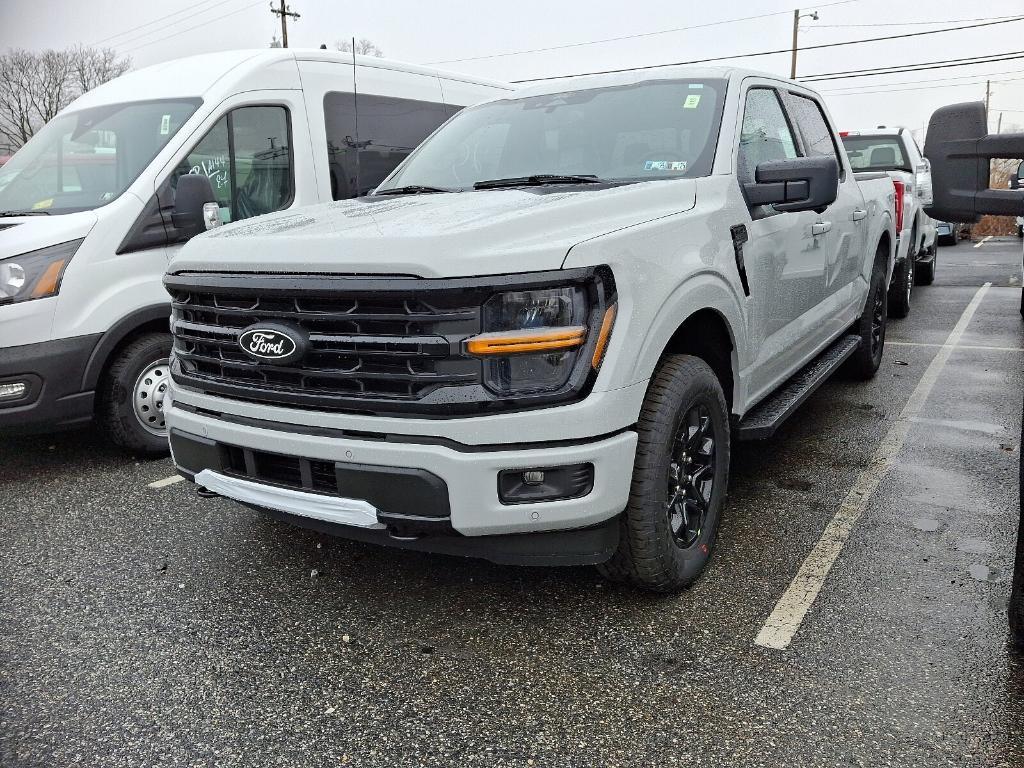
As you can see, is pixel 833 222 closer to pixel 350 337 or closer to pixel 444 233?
pixel 444 233

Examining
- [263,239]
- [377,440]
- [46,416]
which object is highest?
[263,239]

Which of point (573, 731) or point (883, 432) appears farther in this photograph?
point (883, 432)

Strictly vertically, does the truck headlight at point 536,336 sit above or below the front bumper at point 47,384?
above

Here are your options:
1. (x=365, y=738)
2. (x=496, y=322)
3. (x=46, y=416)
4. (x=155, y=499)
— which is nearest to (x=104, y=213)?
(x=46, y=416)

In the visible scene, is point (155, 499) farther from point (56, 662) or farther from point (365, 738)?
point (365, 738)

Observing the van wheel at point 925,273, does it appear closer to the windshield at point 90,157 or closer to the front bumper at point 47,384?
the windshield at point 90,157

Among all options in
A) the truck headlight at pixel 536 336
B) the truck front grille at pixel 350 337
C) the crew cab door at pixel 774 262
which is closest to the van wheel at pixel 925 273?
the crew cab door at pixel 774 262

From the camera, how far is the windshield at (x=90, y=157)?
491 cm

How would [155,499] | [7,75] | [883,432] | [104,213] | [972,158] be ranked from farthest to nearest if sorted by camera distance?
[7,75] < [883,432] < [104,213] < [155,499] < [972,158]

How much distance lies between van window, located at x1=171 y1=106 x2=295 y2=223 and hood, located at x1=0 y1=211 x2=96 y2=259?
2.00ft

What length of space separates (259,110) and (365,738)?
14.1 feet

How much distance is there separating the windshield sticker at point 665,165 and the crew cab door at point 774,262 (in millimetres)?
264

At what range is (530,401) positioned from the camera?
8.37 feet

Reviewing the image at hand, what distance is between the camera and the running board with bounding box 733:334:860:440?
369 cm
